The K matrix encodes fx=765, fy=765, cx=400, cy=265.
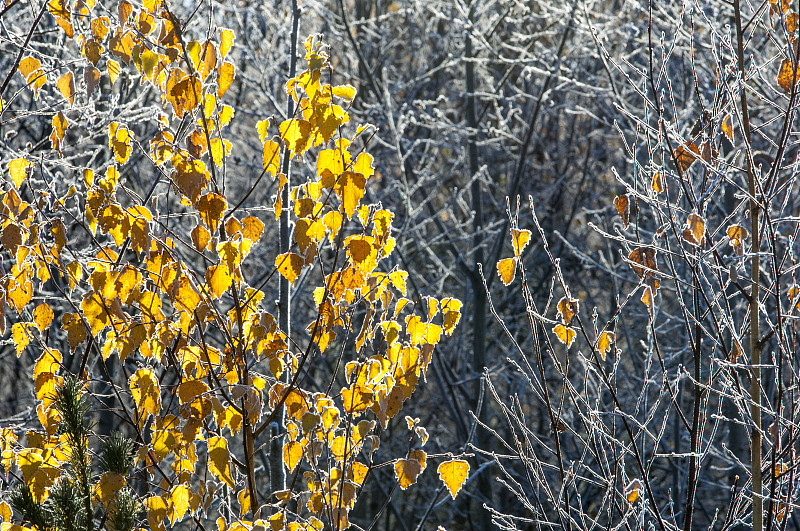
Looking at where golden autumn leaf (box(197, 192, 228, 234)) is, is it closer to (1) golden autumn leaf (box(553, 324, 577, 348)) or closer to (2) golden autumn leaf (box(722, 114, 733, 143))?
(1) golden autumn leaf (box(553, 324, 577, 348))

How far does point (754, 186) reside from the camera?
2.31m

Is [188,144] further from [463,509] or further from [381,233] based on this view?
[463,509]

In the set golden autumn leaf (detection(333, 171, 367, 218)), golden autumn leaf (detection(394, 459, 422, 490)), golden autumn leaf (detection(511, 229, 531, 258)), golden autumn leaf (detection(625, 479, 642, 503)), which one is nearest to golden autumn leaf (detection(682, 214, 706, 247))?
golden autumn leaf (detection(511, 229, 531, 258))

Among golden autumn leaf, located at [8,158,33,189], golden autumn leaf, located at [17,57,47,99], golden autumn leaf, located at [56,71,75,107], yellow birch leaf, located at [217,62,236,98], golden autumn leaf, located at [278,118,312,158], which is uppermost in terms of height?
golden autumn leaf, located at [17,57,47,99]

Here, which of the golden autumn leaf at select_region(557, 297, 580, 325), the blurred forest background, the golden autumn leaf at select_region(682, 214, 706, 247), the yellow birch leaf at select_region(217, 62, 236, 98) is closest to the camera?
the golden autumn leaf at select_region(682, 214, 706, 247)

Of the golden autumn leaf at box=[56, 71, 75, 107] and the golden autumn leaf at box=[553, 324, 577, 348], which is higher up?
the golden autumn leaf at box=[56, 71, 75, 107]

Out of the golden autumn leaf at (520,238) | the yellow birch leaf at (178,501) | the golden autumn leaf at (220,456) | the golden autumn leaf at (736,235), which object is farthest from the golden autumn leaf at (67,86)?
the golden autumn leaf at (736,235)

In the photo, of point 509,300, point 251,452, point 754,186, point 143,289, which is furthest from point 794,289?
point 509,300

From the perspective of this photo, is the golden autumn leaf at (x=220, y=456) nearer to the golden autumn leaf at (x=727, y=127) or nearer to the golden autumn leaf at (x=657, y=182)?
the golden autumn leaf at (x=657, y=182)

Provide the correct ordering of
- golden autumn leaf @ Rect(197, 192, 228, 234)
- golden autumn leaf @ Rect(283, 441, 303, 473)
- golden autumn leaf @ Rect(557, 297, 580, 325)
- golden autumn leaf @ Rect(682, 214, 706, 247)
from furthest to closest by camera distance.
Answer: golden autumn leaf @ Rect(283, 441, 303, 473) < golden autumn leaf @ Rect(557, 297, 580, 325) < golden autumn leaf @ Rect(197, 192, 228, 234) < golden autumn leaf @ Rect(682, 214, 706, 247)

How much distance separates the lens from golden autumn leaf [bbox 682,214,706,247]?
221 centimetres

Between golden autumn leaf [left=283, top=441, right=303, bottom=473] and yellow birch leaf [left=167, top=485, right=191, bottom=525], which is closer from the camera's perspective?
yellow birch leaf [left=167, top=485, right=191, bottom=525]

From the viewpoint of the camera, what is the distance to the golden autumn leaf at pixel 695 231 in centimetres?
221

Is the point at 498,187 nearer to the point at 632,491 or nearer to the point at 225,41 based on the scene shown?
the point at 632,491
